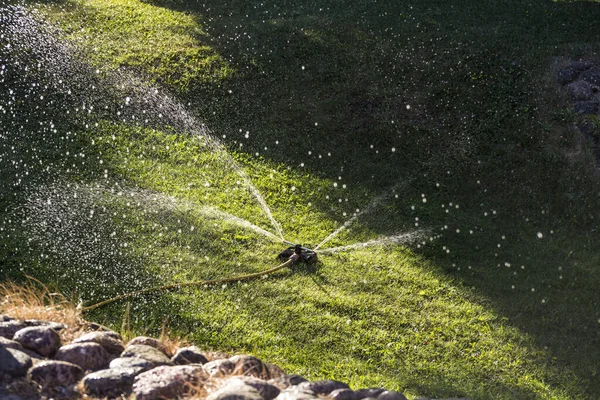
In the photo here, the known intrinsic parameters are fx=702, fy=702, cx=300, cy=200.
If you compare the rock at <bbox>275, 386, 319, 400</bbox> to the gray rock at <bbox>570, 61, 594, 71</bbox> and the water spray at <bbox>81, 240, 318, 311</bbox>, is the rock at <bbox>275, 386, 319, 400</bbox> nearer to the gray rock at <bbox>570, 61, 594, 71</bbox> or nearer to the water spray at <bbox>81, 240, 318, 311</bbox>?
the water spray at <bbox>81, 240, 318, 311</bbox>

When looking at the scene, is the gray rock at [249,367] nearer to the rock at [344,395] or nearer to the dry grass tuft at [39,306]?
the rock at [344,395]

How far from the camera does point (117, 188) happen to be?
724 cm

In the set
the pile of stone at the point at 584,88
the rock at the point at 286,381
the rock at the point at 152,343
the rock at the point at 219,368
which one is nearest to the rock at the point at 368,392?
the rock at the point at 286,381

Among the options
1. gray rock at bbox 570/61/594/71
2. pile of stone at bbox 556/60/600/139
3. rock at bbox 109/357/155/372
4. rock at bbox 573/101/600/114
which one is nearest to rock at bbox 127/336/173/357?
rock at bbox 109/357/155/372

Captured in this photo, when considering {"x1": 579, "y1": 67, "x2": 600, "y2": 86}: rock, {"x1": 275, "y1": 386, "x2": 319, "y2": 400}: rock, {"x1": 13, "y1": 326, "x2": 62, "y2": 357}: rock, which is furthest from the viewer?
{"x1": 579, "y1": 67, "x2": 600, "y2": 86}: rock

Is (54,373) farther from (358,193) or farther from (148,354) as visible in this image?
(358,193)

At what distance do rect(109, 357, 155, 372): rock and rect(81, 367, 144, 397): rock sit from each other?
0.31 ft

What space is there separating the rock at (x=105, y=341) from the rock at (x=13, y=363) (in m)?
0.44

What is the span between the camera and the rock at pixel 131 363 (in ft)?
12.9

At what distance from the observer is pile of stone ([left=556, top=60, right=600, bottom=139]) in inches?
330

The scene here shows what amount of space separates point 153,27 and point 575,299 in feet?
24.3

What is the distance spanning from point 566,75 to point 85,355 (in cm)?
740

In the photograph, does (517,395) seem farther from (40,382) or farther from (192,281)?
(40,382)

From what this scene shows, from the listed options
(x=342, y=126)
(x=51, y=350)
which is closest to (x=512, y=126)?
(x=342, y=126)
